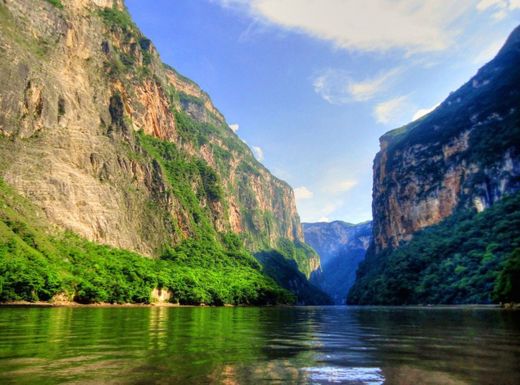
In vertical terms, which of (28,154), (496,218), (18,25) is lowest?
(496,218)

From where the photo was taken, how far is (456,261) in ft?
432

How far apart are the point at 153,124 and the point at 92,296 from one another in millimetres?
118566

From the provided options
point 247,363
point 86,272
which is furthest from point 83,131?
point 247,363

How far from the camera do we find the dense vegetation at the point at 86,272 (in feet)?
215

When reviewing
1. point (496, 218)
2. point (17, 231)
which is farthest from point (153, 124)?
point (496, 218)

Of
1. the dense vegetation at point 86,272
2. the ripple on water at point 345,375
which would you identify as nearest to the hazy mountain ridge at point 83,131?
the dense vegetation at point 86,272

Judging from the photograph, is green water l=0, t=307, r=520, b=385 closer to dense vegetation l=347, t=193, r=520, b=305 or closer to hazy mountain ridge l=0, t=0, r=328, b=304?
dense vegetation l=347, t=193, r=520, b=305

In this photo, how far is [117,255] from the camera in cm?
10669

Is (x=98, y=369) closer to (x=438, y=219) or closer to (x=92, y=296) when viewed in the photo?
(x=92, y=296)

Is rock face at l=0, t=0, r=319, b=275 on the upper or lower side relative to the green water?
upper

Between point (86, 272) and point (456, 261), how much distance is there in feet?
360

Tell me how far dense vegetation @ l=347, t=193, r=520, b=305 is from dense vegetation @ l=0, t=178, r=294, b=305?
50042mm

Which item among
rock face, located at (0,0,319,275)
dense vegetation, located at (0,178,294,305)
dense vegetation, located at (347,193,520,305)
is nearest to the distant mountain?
dense vegetation, located at (347,193,520,305)

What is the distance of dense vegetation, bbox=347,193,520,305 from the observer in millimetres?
110188
